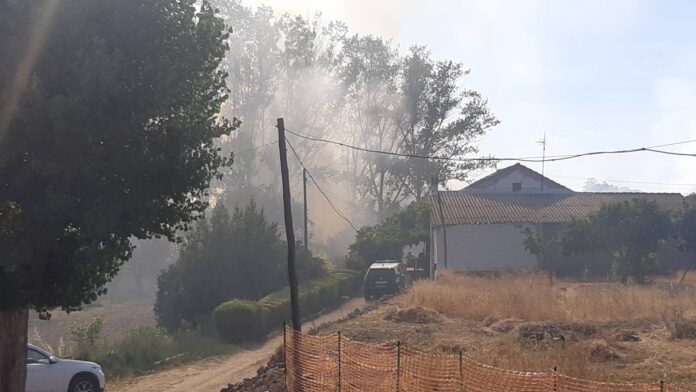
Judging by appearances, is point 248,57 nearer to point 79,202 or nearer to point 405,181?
point 405,181

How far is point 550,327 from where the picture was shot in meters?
22.1

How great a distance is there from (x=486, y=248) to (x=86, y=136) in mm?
43664

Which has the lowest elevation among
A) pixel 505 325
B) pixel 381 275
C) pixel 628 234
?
pixel 505 325

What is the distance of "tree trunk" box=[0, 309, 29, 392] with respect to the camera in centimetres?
1185

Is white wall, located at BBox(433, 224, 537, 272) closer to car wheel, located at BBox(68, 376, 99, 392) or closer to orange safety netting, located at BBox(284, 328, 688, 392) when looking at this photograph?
car wheel, located at BBox(68, 376, 99, 392)

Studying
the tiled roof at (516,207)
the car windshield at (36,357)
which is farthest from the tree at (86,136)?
the tiled roof at (516,207)

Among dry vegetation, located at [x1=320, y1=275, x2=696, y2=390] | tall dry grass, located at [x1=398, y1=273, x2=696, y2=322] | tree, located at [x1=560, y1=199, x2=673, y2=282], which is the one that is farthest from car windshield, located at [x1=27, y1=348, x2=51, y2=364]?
tree, located at [x1=560, y1=199, x2=673, y2=282]

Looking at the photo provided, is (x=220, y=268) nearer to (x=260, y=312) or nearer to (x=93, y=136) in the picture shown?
(x=260, y=312)

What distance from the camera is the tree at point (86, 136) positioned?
10.8 metres

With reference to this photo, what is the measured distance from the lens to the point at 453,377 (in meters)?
12.2

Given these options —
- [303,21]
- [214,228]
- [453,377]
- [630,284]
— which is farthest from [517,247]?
[453,377]

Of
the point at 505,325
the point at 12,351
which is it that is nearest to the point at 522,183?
the point at 505,325

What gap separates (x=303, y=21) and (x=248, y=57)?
18.7ft

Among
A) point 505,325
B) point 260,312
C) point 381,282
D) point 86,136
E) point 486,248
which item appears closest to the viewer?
point 86,136
